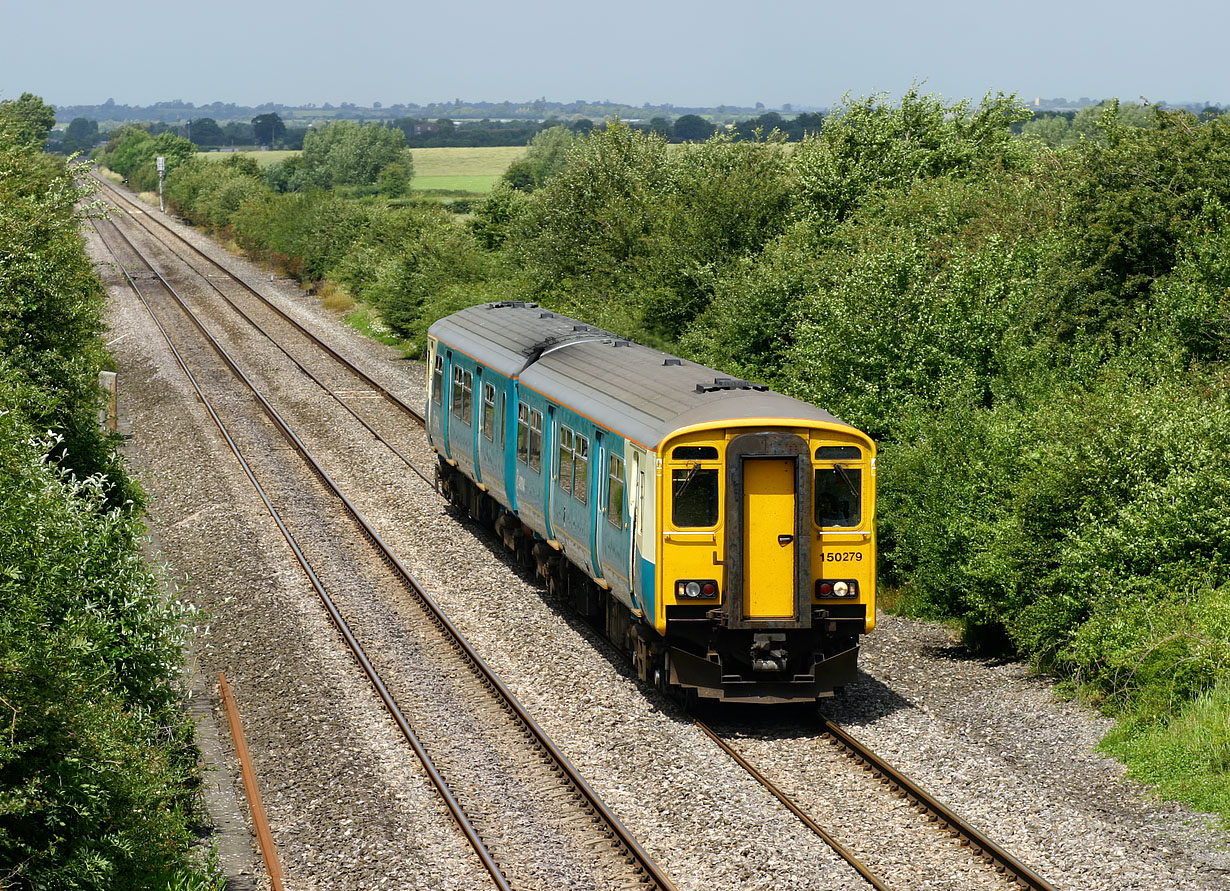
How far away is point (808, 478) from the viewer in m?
13.7

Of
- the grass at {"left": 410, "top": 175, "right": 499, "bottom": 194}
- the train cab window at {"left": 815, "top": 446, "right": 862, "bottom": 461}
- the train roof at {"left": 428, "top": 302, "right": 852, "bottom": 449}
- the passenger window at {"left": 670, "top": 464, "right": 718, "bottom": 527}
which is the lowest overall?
the passenger window at {"left": 670, "top": 464, "right": 718, "bottom": 527}

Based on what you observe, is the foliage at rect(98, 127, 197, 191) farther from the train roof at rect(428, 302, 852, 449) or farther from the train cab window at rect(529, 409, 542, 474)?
the train cab window at rect(529, 409, 542, 474)

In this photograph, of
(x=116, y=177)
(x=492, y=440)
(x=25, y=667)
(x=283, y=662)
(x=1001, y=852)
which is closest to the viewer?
(x=25, y=667)

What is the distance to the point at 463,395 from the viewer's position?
21688mm

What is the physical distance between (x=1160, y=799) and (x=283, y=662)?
9.76 meters

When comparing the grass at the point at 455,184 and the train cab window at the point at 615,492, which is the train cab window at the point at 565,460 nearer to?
the train cab window at the point at 615,492

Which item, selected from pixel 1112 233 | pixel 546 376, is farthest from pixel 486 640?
pixel 1112 233

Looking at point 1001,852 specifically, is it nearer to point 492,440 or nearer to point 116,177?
point 492,440

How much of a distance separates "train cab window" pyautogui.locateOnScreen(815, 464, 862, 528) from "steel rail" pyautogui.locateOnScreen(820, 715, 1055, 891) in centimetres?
202

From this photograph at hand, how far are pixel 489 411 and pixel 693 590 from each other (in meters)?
7.29

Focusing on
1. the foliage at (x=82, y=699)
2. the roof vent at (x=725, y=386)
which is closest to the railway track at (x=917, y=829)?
the roof vent at (x=725, y=386)

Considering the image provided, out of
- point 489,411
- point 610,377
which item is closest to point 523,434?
point 489,411

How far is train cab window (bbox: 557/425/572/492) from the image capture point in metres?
16.7

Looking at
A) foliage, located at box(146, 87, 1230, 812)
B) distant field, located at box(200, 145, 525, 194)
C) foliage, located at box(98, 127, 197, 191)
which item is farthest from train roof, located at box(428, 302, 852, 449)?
distant field, located at box(200, 145, 525, 194)
